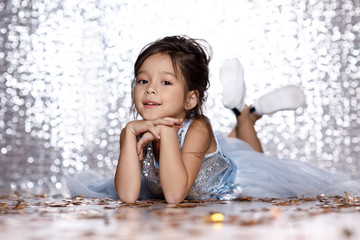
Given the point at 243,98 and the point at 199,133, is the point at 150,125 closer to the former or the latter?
the point at 199,133

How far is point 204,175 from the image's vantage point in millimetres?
1410

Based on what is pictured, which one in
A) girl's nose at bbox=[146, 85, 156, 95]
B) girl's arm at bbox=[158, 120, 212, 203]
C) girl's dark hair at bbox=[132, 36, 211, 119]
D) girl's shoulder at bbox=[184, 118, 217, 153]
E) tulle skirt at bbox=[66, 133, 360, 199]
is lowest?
tulle skirt at bbox=[66, 133, 360, 199]

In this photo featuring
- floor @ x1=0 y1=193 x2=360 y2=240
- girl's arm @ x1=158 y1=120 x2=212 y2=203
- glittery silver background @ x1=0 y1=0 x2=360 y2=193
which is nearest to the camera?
floor @ x1=0 y1=193 x2=360 y2=240

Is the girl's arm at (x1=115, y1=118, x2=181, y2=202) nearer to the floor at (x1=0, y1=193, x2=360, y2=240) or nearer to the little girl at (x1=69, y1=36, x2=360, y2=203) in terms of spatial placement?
the little girl at (x1=69, y1=36, x2=360, y2=203)

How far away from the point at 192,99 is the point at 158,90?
0.52 feet

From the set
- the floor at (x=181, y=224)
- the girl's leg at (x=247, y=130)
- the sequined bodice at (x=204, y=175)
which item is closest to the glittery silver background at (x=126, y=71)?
the girl's leg at (x=247, y=130)

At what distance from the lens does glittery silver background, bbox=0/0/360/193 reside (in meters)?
2.40

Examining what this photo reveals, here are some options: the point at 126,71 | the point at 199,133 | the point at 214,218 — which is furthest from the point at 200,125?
the point at 126,71

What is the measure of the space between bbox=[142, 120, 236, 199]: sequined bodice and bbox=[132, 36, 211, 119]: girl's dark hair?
0.35ft

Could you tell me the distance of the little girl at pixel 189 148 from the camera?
1.20 meters

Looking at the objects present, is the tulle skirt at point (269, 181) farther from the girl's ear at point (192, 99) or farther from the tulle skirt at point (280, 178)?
the girl's ear at point (192, 99)

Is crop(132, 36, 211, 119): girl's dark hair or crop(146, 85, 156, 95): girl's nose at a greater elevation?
crop(132, 36, 211, 119): girl's dark hair

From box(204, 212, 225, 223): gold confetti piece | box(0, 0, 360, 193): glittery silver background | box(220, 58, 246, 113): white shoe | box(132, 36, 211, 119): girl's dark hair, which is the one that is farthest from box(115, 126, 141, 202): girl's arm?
box(0, 0, 360, 193): glittery silver background

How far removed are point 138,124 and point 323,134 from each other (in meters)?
1.49
